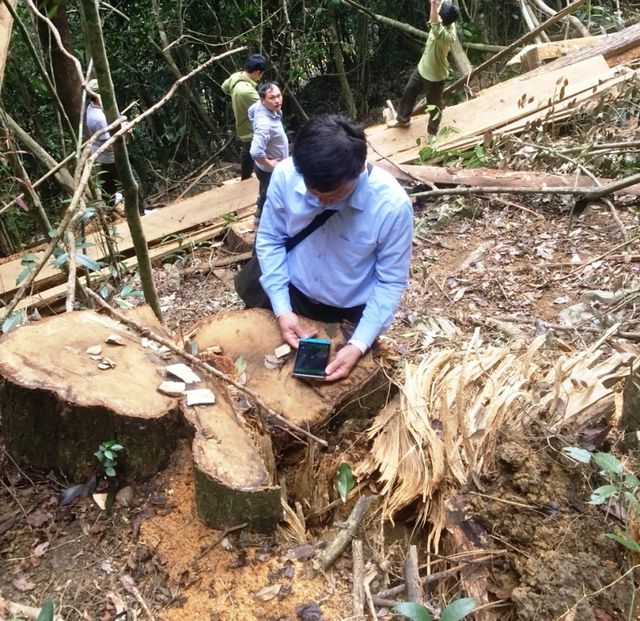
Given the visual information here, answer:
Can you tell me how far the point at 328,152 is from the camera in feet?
6.67

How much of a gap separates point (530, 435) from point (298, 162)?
52.5 inches

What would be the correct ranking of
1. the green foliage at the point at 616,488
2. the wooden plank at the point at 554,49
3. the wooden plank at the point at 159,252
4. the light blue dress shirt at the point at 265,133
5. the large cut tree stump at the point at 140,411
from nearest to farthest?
the green foliage at the point at 616,488 → the large cut tree stump at the point at 140,411 → the wooden plank at the point at 159,252 → the light blue dress shirt at the point at 265,133 → the wooden plank at the point at 554,49

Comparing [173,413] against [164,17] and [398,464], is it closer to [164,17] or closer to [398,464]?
[398,464]

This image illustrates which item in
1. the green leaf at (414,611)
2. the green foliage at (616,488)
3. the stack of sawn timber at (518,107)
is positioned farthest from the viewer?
the stack of sawn timber at (518,107)

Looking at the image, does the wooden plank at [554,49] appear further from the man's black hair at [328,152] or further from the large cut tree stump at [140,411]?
the large cut tree stump at [140,411]

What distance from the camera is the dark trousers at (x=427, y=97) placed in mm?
6703

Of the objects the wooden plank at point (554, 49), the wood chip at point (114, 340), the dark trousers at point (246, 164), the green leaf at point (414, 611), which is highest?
the wood chip at point (114, 340)

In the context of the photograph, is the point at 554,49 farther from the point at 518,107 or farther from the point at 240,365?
the point at 240,365

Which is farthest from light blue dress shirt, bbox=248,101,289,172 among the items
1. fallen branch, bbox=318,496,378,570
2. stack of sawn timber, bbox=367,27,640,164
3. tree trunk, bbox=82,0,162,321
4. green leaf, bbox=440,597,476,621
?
green leaf, bbox=440,597,476,621

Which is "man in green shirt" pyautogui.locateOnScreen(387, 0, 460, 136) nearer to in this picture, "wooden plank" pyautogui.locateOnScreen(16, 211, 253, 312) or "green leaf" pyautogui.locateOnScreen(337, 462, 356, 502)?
"wooden plank" pyautogui.locateOnScreen(16, 211, 253, 312)

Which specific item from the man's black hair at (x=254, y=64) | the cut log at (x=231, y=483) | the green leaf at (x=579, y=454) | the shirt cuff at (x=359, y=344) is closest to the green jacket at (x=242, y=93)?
the man's black hair at (x=254, y=64)

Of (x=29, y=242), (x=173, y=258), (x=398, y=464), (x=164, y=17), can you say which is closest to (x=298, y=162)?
(x=398, y=464)

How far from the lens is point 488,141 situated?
21.0ft

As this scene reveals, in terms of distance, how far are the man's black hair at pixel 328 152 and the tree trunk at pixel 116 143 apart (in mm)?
895
